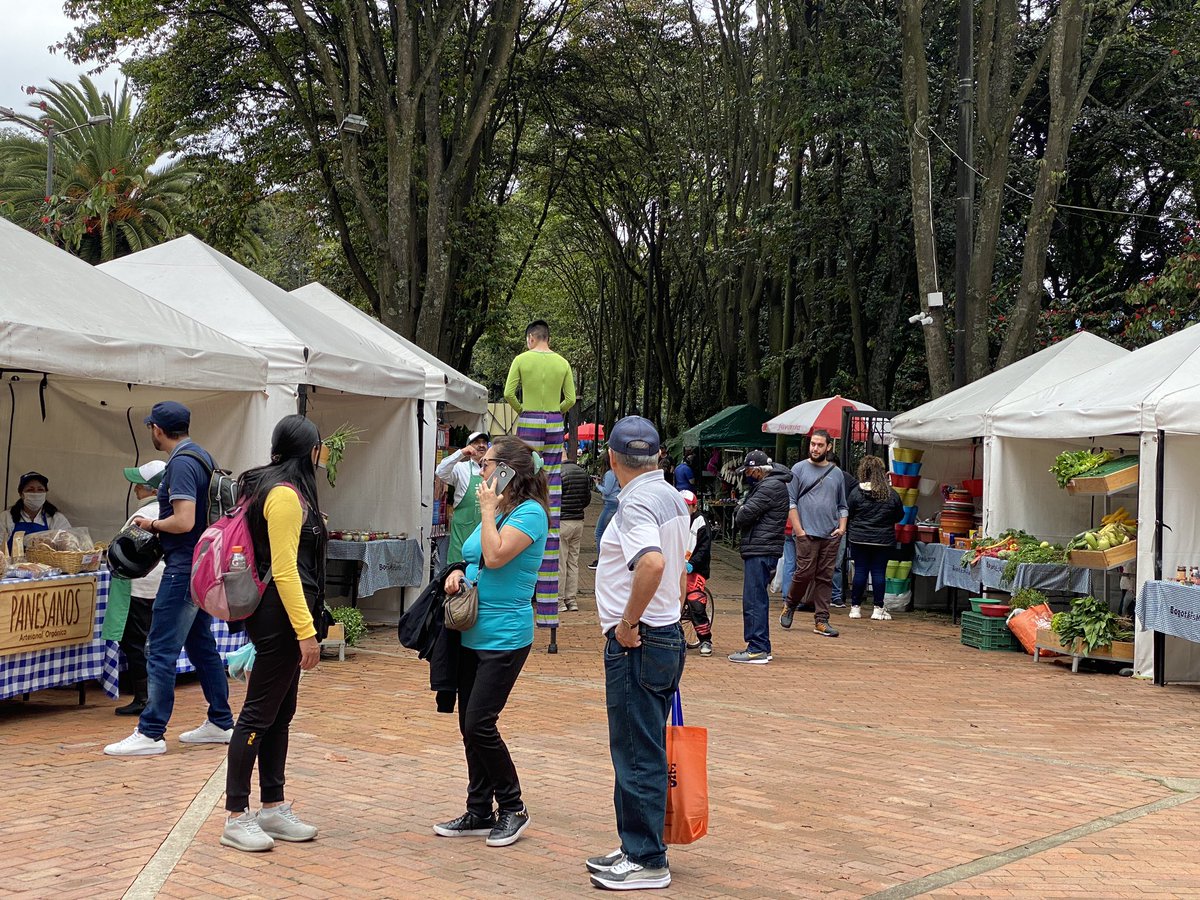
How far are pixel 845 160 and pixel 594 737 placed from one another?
60.4ft

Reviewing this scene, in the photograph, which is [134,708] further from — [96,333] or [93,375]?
[96,333]

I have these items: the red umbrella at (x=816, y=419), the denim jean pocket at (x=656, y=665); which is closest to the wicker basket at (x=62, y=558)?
the denim jean pocket at (x=656, y=665)

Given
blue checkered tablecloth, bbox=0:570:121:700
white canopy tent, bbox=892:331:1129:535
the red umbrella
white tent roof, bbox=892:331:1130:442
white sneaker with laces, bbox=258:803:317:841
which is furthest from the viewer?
the red umbrella

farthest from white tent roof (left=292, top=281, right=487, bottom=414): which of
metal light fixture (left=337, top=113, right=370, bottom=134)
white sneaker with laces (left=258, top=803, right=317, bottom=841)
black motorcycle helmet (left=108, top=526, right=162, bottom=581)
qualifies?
white sneaker with laces (left=258, top=803, right=317, bottom=841)

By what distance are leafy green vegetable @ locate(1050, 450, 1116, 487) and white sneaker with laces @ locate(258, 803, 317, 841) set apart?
8.99 meters

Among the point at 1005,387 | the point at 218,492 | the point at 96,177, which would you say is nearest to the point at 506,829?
the point at 218,492

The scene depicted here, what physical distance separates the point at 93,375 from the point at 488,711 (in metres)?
4.60

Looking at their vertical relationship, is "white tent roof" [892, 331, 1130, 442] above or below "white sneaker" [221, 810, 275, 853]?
above

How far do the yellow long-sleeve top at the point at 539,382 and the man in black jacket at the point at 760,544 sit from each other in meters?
1.88

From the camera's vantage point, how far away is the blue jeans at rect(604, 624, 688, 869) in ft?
16.9

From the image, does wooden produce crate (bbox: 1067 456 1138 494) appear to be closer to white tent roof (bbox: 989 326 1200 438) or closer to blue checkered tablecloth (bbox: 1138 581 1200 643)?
white tent roof (bbox: 989 326 1200 438)

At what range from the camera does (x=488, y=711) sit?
5.56 m

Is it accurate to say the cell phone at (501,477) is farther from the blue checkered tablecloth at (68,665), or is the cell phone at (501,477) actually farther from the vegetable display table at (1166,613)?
the vegetable display table at (1166,613)

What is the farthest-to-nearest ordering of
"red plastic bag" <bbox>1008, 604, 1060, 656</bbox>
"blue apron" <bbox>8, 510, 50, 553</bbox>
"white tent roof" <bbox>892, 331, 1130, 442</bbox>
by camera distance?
Result: "white tent roof" <bbox>892, 331, 1130, 442</bbox> < "red plastic bag" <bbox>1008, 604, 1060, 656</bbox> < "blue apron" <bbox>8, 510, 50, 553</bbox>
